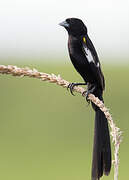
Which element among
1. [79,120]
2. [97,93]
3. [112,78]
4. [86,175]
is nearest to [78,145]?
[79,120]

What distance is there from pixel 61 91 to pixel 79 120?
4.74 feet

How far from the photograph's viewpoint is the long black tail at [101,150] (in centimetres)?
290

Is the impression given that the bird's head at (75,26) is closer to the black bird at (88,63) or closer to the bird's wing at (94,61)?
the black bird at (88,63)

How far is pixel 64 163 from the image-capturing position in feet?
37.8

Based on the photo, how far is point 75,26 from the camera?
3631 millimetres

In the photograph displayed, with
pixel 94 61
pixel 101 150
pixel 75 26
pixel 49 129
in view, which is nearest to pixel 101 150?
pixel 101 150

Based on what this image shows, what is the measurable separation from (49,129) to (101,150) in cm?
986

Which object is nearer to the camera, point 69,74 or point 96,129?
point 96,129

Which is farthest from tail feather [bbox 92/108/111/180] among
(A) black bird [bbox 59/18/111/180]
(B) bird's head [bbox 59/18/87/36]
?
(B) bird's head [bbox 59/18/87/36]

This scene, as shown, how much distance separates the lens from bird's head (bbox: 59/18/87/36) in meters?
3.62

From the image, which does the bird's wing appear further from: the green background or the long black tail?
the green background

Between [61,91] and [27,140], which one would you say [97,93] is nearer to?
[27,140]

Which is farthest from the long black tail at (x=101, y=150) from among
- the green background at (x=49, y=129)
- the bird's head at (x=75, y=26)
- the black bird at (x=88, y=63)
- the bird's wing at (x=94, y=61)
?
the green background at (x=49, y=129)

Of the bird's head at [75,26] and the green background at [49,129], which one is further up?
the green background at [49,129]
